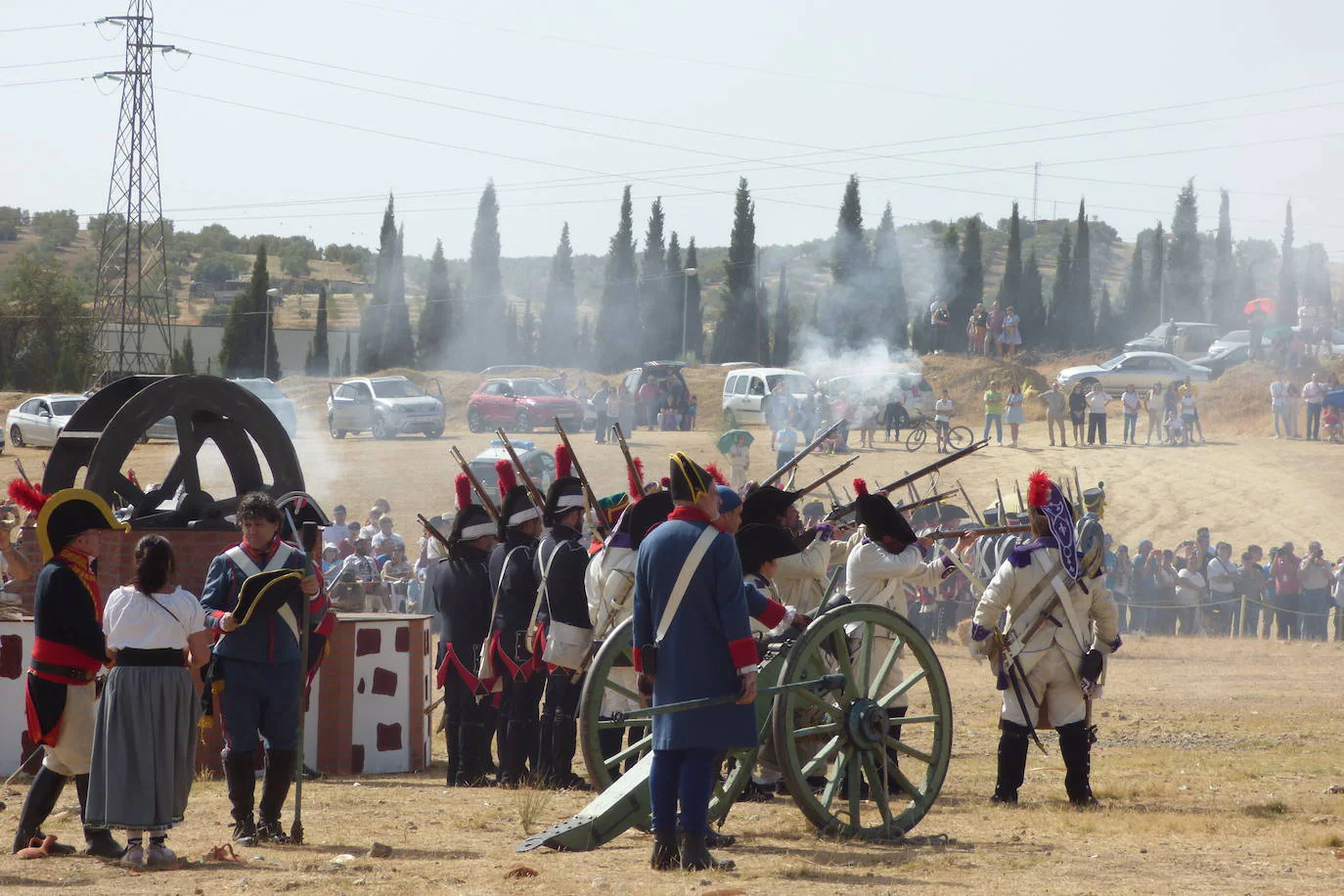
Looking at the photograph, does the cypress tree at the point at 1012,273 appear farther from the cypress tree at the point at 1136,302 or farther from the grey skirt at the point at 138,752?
the grey skirt at the point at 138,752

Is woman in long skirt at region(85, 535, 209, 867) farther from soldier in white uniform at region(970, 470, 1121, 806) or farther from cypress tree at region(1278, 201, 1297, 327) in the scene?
cypress tree at region(1278, 201, 1297, 327)

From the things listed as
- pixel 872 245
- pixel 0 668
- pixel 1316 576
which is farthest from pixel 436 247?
pixel 0 668

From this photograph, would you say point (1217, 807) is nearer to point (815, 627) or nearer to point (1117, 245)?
point (815, 627)

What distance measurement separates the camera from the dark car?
157ft

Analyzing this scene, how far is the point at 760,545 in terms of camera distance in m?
7.64

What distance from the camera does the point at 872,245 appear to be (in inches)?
2480

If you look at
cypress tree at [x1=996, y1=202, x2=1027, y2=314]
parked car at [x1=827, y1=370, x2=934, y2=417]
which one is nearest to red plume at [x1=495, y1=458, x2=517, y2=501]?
parked car at [x1=827, y1=370, x2=934, y2=417]

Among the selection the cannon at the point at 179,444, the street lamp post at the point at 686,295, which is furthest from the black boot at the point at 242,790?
the street lamp post at the point at 686,295

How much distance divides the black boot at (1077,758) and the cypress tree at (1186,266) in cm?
7689

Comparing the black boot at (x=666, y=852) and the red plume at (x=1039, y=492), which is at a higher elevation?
the red plume at (x=1039, y=492)

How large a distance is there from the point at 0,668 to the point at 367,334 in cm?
6049

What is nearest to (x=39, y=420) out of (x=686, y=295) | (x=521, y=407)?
(x=521, y=407)

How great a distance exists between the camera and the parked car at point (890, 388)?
1439 inches

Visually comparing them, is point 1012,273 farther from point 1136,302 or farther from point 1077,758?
point 1077,758
